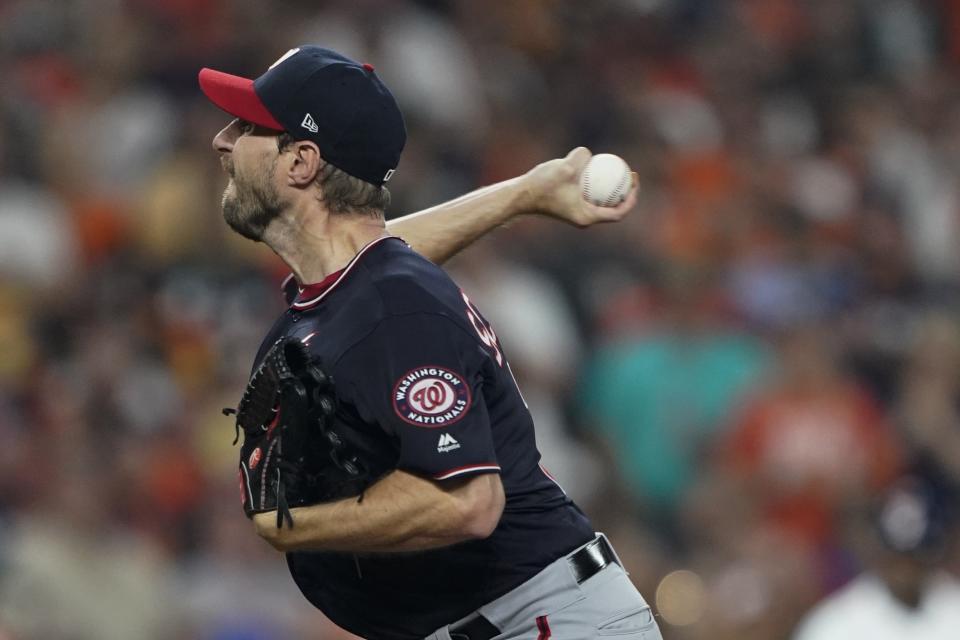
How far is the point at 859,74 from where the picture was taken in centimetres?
1238

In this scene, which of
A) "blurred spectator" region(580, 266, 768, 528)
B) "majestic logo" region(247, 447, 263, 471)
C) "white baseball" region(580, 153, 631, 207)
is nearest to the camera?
"majestic logo" region(247, 447, 263, 471)

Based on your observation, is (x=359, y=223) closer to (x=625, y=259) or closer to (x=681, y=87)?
(x=625, y=259)

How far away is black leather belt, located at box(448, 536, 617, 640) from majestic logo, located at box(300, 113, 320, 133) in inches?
44.5

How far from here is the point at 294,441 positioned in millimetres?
3584

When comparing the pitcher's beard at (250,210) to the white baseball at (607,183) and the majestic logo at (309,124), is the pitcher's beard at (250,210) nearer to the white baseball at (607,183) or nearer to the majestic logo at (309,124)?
the majestic logo at (309,124)

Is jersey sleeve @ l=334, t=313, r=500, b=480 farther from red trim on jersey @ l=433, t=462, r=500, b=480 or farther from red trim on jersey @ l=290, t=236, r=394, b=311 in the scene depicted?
red trim on jersey @ l=290, t=236, r=394, b=311

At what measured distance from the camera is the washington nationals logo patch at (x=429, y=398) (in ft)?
11.4

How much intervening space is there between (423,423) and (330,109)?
78 cm

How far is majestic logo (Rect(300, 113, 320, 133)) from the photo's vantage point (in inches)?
149

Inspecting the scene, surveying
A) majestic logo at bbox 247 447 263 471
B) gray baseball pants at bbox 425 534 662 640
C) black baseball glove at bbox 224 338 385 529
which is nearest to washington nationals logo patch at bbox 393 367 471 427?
black baseball glove at bbox 224 338 385 529

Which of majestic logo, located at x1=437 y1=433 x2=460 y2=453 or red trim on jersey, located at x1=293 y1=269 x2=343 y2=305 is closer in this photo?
majestic logo, located at x1=437 y1=433 x2=460 y2=453

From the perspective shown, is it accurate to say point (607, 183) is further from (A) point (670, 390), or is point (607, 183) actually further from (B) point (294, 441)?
(A) point (670, 390)

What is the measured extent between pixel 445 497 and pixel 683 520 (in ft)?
16.2

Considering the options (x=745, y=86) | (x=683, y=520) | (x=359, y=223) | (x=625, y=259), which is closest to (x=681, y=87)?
(x=745, y=86)
